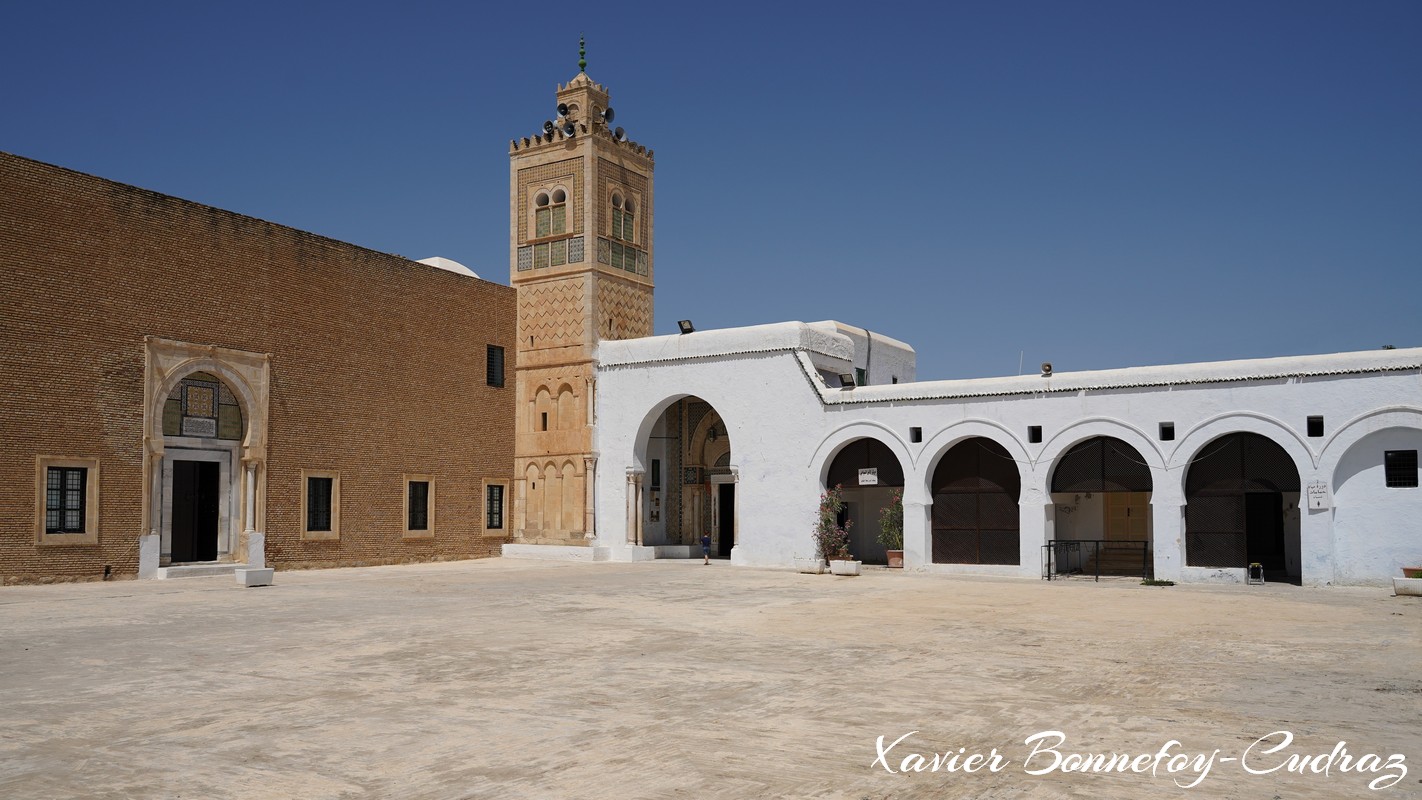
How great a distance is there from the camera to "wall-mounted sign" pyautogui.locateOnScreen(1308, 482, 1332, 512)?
60.5 feet

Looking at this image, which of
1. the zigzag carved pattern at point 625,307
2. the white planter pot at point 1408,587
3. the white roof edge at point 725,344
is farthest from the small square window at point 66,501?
the white planter pot at point 1408,587

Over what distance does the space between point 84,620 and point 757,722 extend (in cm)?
960

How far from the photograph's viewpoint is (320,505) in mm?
22562

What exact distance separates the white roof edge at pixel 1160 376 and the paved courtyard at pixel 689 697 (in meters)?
4.69

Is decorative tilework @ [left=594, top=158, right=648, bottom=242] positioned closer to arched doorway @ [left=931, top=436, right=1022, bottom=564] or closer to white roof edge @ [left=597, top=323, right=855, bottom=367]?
white roof edge @ [left=597, top=323, right=855, bottom=367]

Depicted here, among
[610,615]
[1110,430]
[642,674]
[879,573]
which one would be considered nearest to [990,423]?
[1110,430]

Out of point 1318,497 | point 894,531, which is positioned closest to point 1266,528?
point 1318,497

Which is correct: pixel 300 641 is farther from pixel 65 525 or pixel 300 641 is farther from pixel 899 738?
pixel 65 525

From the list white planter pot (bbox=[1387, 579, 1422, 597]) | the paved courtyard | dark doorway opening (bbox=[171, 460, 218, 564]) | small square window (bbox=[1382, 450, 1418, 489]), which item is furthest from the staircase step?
small square window (bbox=[1382, 450, 1418, 489])

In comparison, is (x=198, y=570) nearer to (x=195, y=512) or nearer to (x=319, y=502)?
(x=195, y=512)

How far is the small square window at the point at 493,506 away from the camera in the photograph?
87.1ft

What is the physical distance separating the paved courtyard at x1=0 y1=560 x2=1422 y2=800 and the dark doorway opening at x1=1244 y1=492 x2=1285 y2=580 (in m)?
8.42

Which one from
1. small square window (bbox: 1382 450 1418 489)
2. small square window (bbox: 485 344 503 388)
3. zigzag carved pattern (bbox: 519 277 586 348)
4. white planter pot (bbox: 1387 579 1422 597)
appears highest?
zigzag carved pattern (bbox: 519 277 586 348)

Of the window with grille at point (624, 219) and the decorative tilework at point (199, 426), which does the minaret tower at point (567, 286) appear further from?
the decorative tilework at point (199, 426)
